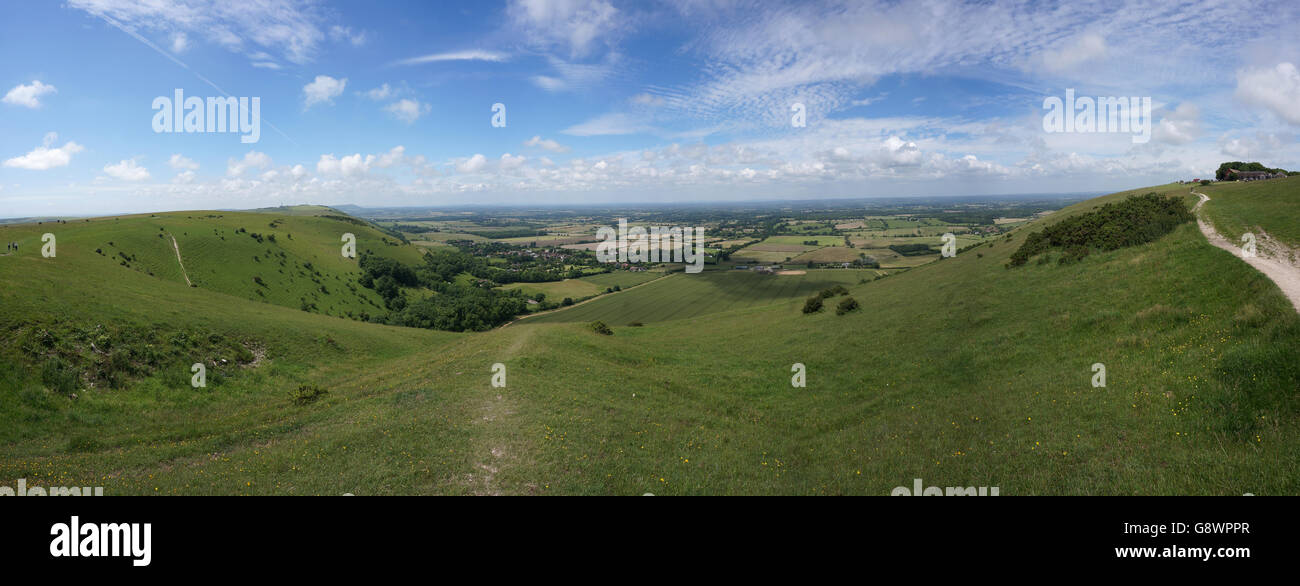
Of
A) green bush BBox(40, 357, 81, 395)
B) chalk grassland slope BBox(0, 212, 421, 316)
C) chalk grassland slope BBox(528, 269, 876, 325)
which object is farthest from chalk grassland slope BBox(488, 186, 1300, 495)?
chalk grassland slope BBox(0, 212, 421, 316)

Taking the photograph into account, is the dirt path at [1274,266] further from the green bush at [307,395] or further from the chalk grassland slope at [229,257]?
the chalk grassland slope at [229,257]

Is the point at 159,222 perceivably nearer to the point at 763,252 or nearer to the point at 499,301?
the point at 499,301

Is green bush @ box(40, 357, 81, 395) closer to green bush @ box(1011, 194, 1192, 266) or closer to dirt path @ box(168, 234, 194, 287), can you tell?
green bush @ box(1011, 194, 1192, 266)

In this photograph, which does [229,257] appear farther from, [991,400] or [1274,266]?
[1274,266]

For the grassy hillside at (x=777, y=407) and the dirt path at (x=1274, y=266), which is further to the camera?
the dirt path at (x=1274, y=266)

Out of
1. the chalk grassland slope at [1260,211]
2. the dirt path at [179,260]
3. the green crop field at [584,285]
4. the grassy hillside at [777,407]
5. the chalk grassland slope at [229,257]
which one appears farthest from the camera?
the green crop field at [584,285]

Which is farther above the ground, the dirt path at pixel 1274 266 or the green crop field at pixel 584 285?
the dirt path at pixel 1274 266

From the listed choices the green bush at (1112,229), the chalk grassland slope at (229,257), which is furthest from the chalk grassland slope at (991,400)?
the chalk grassland slope at (229,257)
